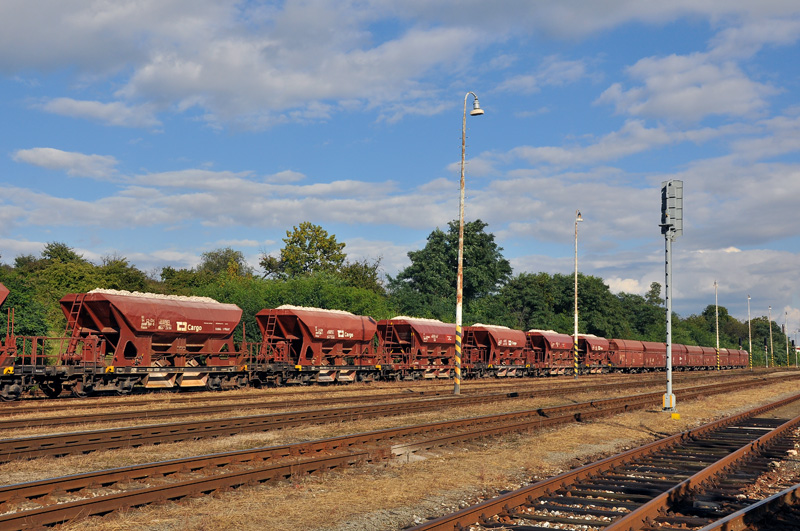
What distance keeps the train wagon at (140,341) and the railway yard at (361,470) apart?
11.4 ft

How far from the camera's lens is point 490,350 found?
48.3 m

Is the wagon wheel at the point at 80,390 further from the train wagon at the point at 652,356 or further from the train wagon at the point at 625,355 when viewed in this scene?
the train wagon at the point at 652,356

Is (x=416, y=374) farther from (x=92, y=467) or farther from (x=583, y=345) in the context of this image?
(x=92, y=467)

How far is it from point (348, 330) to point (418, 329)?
→ 6340 mm

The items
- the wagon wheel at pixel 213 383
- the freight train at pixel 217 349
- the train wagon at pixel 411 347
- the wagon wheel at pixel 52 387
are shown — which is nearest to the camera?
the wagon wheel at pixel 52 387

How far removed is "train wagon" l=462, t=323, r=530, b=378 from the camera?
4684 centimetres

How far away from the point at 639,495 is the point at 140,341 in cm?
2158

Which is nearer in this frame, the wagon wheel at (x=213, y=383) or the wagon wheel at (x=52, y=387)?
the wagon wheel at (x=52, y=387)

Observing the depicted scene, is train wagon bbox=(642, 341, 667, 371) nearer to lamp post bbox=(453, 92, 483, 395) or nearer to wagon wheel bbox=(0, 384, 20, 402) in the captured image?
lamp post bbox=(453, 92, 483, 395)

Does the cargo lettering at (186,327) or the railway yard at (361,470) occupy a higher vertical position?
the cargo lettering at (186,327)

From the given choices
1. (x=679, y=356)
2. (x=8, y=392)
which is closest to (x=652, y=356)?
(x=679, y=356)

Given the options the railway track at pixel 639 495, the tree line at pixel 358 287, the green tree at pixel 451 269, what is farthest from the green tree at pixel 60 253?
the railway track at pixel 639 495

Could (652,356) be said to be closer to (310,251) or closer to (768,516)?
(310,251)

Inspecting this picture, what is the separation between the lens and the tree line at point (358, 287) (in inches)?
2125
